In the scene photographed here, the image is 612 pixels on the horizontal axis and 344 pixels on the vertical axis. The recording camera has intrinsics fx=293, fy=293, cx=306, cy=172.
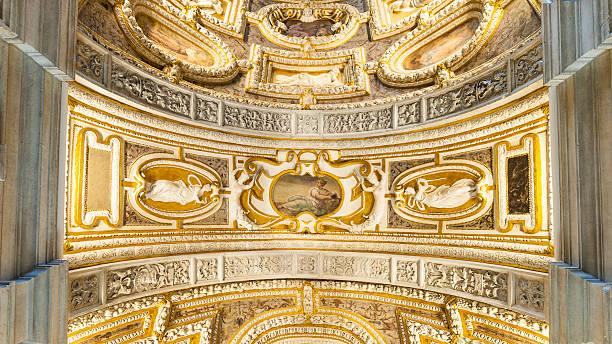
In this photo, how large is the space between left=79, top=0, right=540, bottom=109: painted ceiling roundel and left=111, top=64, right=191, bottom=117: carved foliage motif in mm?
132

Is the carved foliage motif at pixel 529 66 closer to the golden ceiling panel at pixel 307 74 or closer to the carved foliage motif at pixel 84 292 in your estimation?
the golden ceiling panel at pixel 307 74

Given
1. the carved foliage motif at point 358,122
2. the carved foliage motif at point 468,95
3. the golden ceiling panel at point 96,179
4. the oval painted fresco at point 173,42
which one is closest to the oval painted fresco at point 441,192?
the carved foliage motif at point 468,95

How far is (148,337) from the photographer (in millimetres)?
5016

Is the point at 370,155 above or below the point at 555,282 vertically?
above

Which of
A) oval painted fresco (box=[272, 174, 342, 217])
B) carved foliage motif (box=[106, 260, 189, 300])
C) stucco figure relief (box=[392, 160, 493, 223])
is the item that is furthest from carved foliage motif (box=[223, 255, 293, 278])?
stucco figure relief (box=[392, 160, 493, 223])

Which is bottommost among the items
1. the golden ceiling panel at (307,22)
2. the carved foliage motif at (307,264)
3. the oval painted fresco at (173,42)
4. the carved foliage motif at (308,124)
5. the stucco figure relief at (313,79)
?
the carved foliage motif at (307,264)

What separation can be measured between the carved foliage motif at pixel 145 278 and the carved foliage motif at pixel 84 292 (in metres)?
0.18

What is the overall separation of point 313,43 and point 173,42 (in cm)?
307

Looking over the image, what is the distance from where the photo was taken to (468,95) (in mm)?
4836

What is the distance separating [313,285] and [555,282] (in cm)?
402

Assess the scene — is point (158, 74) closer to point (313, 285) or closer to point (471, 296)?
point (313, 285)

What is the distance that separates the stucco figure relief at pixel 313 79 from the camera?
665 centimetres

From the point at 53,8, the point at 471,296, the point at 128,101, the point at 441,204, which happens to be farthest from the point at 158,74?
the point at 471,296

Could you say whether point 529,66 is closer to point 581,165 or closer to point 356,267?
point 581,165
